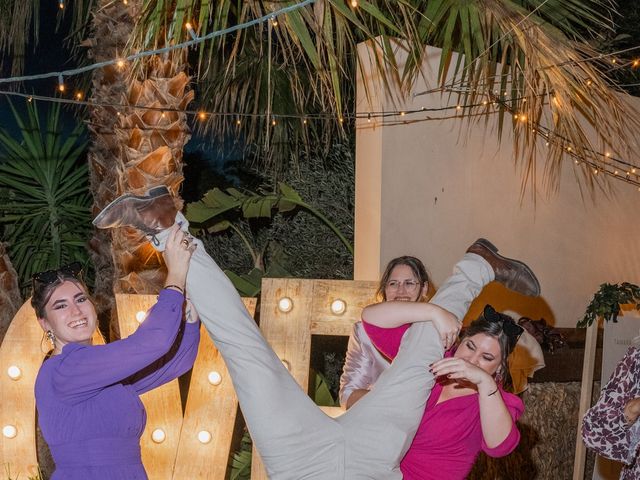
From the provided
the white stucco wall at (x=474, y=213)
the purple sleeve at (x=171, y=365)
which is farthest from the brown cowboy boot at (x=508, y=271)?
the white stucco wall at (x=474, y=213)

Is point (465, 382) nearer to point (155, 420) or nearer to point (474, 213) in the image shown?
point (155, 420)

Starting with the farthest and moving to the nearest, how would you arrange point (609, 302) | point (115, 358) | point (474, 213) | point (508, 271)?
1. point (474, 213)
2. point (609, 302)
3. point (508, 271)
4. point (115, 358)

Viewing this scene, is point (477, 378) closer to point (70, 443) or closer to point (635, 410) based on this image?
point (635, 410)

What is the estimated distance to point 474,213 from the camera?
6.91 m

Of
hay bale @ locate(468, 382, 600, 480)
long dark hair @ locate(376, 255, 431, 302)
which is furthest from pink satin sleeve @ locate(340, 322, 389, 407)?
hay bale @ locate(468, 382, 600, 480)

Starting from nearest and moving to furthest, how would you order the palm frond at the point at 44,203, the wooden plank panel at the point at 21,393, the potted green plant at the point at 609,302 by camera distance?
the wooden plank panel at the point at 21,393, the potted green plant at the point at 609,302, the palm frond at the point at 44,203

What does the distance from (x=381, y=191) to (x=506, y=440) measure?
3048mm

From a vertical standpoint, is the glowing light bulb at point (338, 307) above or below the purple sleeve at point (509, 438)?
above

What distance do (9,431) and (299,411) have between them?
77.6 inches

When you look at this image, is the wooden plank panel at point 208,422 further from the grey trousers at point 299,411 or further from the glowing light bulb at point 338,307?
the grey trousers at point 299,411

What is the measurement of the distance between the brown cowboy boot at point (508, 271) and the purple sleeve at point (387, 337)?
461mm

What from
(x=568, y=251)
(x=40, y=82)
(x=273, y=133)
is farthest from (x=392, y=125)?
(x=40, y=82)

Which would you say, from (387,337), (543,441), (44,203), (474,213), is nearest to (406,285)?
(387,337)

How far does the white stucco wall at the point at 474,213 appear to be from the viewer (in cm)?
626
